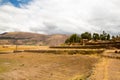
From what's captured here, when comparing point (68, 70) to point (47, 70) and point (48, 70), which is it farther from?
point (47, 70)

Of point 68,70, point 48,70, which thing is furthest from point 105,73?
point 48,70

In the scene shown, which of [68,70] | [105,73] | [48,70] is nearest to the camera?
[105,73]

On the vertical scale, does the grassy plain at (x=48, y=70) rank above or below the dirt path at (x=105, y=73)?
below


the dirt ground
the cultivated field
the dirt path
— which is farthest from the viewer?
the dirt ground

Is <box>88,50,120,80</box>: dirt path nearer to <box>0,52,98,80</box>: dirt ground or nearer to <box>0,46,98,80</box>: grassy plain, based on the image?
→ <box>0,46,98,80</box>: grassy plain

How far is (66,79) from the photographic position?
21484mm

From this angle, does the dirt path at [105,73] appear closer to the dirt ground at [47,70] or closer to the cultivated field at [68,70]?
the cultivated field at [68,70]

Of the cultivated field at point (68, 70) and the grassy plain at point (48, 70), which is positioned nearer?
the cultivated field at point (68, 70)

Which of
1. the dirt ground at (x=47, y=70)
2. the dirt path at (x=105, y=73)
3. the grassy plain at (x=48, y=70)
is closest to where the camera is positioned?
the dirt path at (x=105, y=73)

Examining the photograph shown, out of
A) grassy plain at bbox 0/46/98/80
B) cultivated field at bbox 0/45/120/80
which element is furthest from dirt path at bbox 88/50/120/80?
grassy plain at bbox 0/46/98/80

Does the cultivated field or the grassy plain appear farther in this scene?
the grassy plain

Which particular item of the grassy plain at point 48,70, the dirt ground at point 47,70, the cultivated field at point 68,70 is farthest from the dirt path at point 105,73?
the dirt ground at point 47,70

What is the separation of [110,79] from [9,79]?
34.3 feet

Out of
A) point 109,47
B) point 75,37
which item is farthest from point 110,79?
point 75,37
